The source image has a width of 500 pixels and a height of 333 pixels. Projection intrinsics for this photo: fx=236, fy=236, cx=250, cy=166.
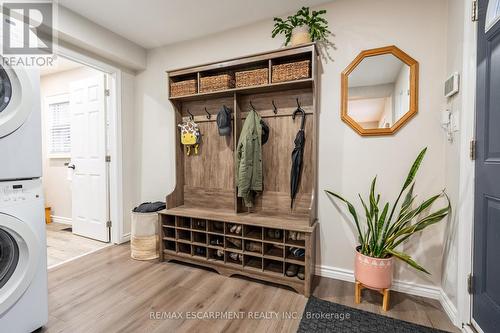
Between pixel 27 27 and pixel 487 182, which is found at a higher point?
pixel 27 27

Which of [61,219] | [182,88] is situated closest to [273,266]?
[182,88]

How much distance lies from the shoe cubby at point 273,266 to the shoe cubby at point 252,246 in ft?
0.37

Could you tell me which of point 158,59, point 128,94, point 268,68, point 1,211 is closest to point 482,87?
point 268,68

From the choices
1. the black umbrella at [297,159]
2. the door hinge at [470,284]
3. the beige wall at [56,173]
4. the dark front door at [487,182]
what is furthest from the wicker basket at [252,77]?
the beige wall at [56,173]

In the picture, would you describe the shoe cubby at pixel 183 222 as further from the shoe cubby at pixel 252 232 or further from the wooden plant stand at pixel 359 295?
the wooden plant stand at pixel 359 295

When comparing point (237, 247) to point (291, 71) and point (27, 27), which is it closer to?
point (291, 71)

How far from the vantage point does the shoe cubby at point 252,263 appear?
2.08 metres

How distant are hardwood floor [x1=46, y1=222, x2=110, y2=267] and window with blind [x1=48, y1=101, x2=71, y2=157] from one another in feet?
4.19

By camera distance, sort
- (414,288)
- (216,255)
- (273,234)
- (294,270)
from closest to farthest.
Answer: (414,288)
(294,270)
(273,234)
(216,255)

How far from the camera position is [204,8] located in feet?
7.07

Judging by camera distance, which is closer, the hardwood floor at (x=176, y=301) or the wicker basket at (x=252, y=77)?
the hardwood floor at (x=176, y=301)

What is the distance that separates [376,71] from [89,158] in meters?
3.41

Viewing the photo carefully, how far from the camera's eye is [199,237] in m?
2.40

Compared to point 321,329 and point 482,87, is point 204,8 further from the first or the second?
point 321,329
